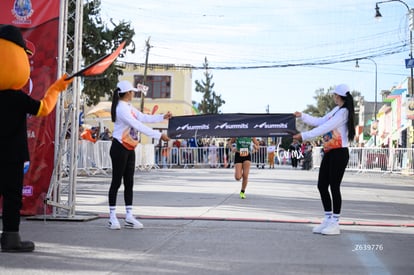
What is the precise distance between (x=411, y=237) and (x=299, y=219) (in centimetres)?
208

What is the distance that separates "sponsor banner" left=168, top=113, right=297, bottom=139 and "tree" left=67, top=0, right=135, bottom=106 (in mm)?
11999

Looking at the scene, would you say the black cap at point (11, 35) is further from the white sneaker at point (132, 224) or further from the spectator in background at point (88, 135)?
the spectator in background at point (88, 135)

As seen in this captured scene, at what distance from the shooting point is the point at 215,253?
6.02 m

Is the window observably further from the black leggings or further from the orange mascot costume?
the orange mascot costume

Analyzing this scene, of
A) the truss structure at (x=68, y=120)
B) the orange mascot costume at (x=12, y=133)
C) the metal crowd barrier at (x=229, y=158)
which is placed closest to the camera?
the orange mascot costume at (x=12, y=133)

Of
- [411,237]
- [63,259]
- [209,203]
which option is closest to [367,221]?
[411,237]

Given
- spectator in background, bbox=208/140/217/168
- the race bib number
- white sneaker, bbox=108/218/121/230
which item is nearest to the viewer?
white sneaker, bbox=108/218/121/230

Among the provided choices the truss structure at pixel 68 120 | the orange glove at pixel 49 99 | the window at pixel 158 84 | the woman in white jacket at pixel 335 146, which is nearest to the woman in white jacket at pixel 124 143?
the truss structure at pixel 68 120

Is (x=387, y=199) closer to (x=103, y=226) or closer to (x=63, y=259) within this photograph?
(x=103, y=226)

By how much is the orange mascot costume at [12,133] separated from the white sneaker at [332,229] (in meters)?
3.66

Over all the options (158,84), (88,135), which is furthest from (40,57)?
(158,84)

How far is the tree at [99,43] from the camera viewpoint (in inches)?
906

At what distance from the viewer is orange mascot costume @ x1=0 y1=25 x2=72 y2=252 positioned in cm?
597

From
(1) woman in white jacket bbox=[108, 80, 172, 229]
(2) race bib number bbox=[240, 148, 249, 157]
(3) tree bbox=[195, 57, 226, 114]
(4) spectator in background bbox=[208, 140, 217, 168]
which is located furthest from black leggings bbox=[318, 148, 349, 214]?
(3) tree bbox=[195, 57, 226, 114]
